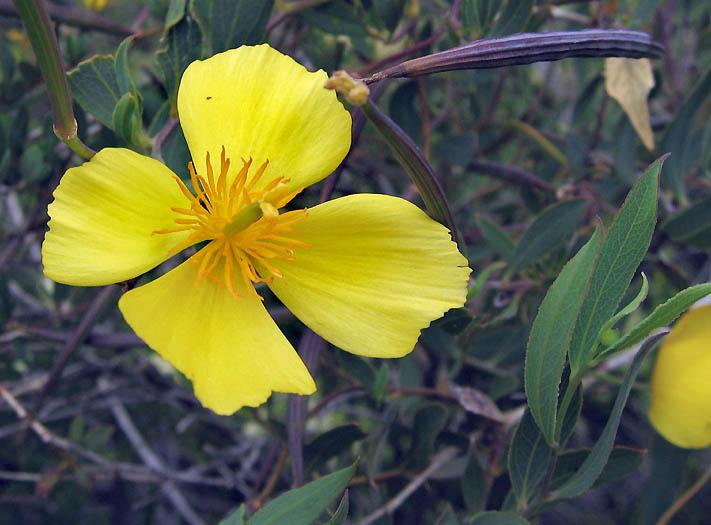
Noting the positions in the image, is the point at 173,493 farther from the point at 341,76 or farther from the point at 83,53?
the point at 341,76

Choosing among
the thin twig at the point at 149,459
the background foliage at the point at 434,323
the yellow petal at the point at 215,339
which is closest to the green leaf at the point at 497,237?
the background foliage at the point at 434,323

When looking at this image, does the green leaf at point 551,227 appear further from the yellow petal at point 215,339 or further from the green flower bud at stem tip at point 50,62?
the green flower bud at stem tip at point 50,62

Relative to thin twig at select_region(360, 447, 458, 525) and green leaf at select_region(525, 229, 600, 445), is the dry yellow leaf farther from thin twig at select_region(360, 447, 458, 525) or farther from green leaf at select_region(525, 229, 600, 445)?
thin twig at select_region(360, 447, 458, 525)

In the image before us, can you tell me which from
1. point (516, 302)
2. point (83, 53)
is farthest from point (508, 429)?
point (83, 53)

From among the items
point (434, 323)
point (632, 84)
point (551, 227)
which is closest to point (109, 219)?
point (434, 323)

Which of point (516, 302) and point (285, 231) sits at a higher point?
point (285, 231)
